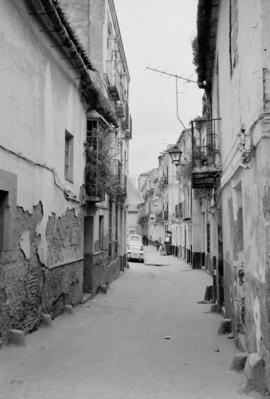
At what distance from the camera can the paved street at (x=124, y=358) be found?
18.4 ft

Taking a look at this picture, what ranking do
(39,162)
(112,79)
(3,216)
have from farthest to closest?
(112,79) → (39,162) → (3,216)

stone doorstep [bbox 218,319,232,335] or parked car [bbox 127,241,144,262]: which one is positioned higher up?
parked car [bbox 127,241,144,262]

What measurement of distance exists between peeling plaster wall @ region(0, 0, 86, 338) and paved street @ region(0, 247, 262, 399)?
0.74 meters

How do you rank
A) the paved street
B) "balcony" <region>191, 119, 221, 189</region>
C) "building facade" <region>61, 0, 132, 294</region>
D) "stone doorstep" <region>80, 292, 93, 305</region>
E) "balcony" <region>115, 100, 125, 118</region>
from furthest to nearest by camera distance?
"balcony" <region>115, 100, 125, 118</region>
"building facade" <region>61, 0, 132, 294</region>
"stone doorstep" <region>80, 292, 93, 305</region>
"balcony" <region>191, 119, 221, 189</region>
the paved street

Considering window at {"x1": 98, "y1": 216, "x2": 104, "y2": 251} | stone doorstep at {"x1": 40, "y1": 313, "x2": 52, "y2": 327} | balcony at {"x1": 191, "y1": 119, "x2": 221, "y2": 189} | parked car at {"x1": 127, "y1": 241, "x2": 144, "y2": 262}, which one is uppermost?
balcony at {"x1": 191, "y1": 119, "x2": 221, "y2": 189}

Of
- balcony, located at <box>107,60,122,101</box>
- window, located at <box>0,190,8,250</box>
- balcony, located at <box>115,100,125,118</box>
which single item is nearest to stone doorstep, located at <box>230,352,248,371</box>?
window, located at <box>0,190,8,250</box>

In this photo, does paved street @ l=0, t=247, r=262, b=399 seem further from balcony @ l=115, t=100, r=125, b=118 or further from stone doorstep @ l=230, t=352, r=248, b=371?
balcony @ l=115, t=100, r=125, b=118

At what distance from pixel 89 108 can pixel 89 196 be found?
7.88ft

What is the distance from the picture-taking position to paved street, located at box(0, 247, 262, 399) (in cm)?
559

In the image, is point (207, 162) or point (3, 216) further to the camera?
point (207, 162)

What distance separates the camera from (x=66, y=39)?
919 centimetres

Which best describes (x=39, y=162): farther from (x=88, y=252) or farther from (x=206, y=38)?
(x=88, y=252)

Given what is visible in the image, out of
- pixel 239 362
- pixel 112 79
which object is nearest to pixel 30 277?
pixel 239 362

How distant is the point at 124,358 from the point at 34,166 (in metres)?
3.57
